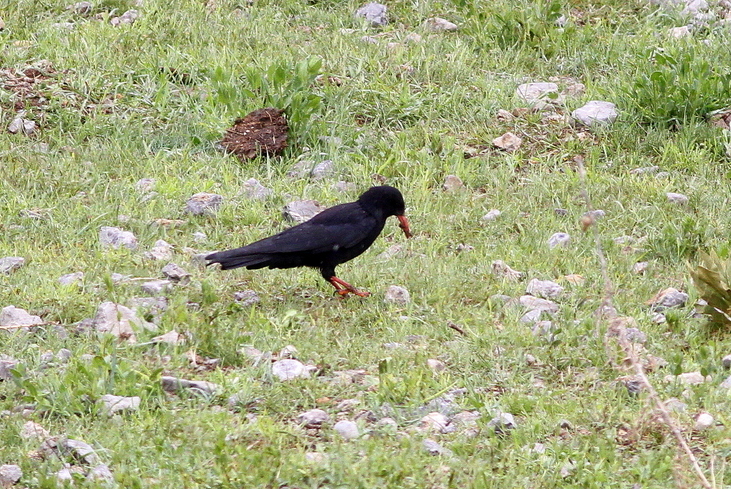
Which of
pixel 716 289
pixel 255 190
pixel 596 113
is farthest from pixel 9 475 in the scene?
pixel 596 113

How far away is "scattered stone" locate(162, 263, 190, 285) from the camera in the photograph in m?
6.11

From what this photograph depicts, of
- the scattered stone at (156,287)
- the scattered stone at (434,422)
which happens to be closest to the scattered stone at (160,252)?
the scattered stone at (156,287)

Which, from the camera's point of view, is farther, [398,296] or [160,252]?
[160,252]

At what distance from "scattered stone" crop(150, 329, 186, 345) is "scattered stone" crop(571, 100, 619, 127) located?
4.28m

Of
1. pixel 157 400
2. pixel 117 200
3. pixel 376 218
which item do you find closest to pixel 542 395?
pixel 157 400

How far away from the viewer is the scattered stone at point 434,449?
426 cm

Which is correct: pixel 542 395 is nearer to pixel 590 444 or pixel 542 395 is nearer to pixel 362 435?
pixel 590 444

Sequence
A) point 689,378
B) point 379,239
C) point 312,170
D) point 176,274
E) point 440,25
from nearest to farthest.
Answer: point 689,378, point 176,274, point 379,239, point 312,170, point 440,25

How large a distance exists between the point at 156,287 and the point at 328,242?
3.16 feet

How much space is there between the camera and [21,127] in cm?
811

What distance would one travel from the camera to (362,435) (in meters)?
4.35

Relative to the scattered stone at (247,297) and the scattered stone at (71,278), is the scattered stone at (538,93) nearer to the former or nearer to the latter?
the scattered stone at (247,297)

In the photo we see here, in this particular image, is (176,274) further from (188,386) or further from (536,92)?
(536,92)

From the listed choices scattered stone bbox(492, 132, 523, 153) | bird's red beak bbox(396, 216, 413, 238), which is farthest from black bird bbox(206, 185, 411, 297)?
scattered stone bbox(492, 132, 523, 153)
